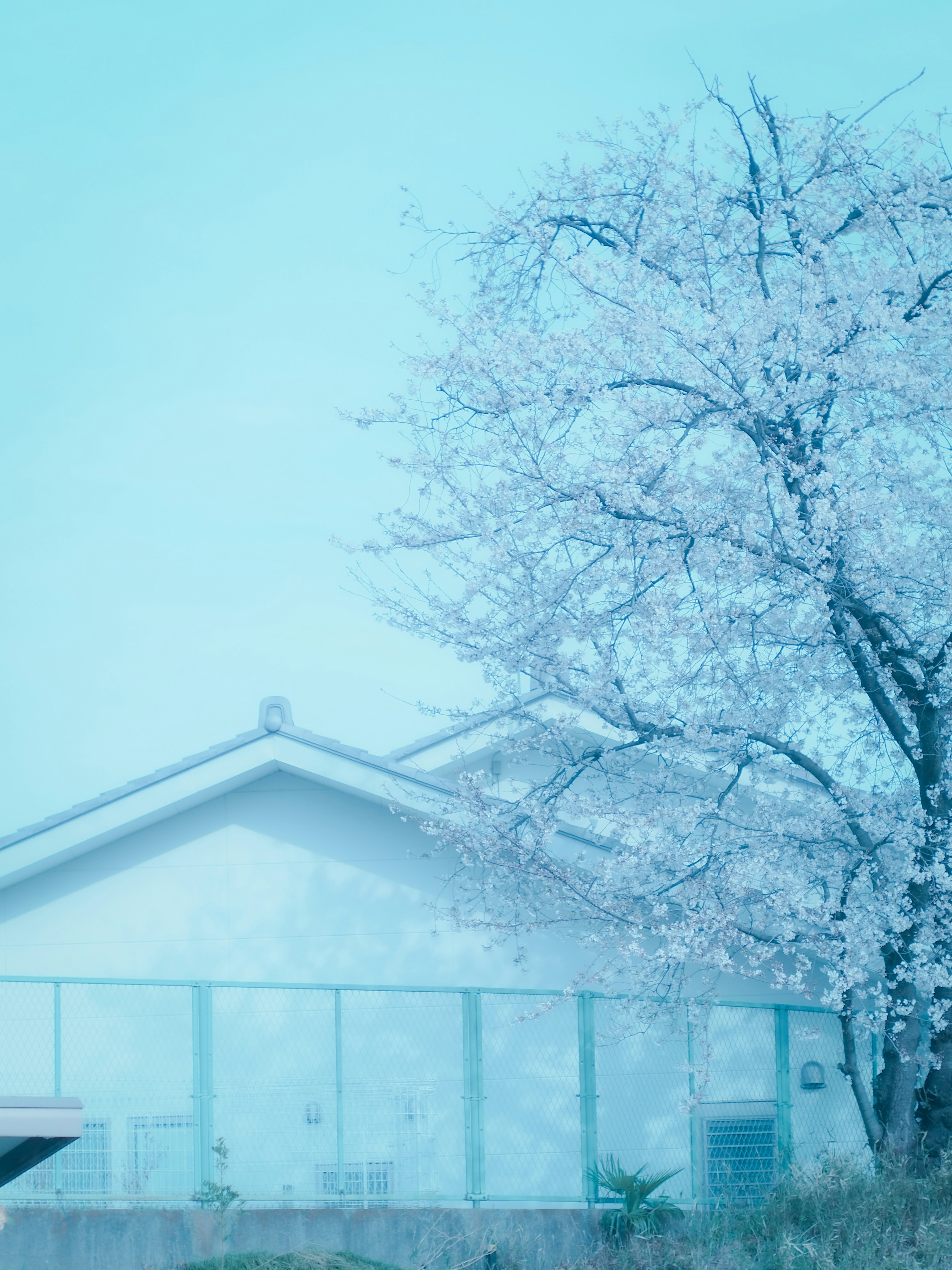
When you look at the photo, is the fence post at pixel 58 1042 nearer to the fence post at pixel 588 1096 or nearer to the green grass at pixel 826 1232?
the fence post at pixel 588 1096

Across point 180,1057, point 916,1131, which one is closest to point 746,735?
point 916,1131

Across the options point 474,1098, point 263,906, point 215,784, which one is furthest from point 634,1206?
point 215,784

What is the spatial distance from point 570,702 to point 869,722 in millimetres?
2158

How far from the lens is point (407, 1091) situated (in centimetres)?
958

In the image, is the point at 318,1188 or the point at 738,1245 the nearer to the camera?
the point at 738,1245

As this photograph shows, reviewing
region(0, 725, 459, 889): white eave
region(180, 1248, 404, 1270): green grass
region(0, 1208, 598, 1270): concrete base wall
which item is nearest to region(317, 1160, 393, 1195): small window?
region(0, 1208, 598, 1270): concrete base wall

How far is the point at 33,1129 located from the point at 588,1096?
6.26 m

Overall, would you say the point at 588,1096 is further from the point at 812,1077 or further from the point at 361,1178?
the point at 812,1077

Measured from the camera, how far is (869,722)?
8688 mm

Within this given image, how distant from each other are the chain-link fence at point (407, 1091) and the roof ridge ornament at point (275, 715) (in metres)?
2.25

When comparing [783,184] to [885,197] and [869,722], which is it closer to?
[885,197]

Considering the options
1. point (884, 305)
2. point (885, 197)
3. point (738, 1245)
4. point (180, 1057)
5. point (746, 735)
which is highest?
point (885, 197)

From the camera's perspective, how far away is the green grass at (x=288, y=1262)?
7117 millimetres

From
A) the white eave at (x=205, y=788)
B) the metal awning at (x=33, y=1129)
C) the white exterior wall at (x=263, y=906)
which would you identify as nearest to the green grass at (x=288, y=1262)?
the white exterior wall at (x=263, y=906)
